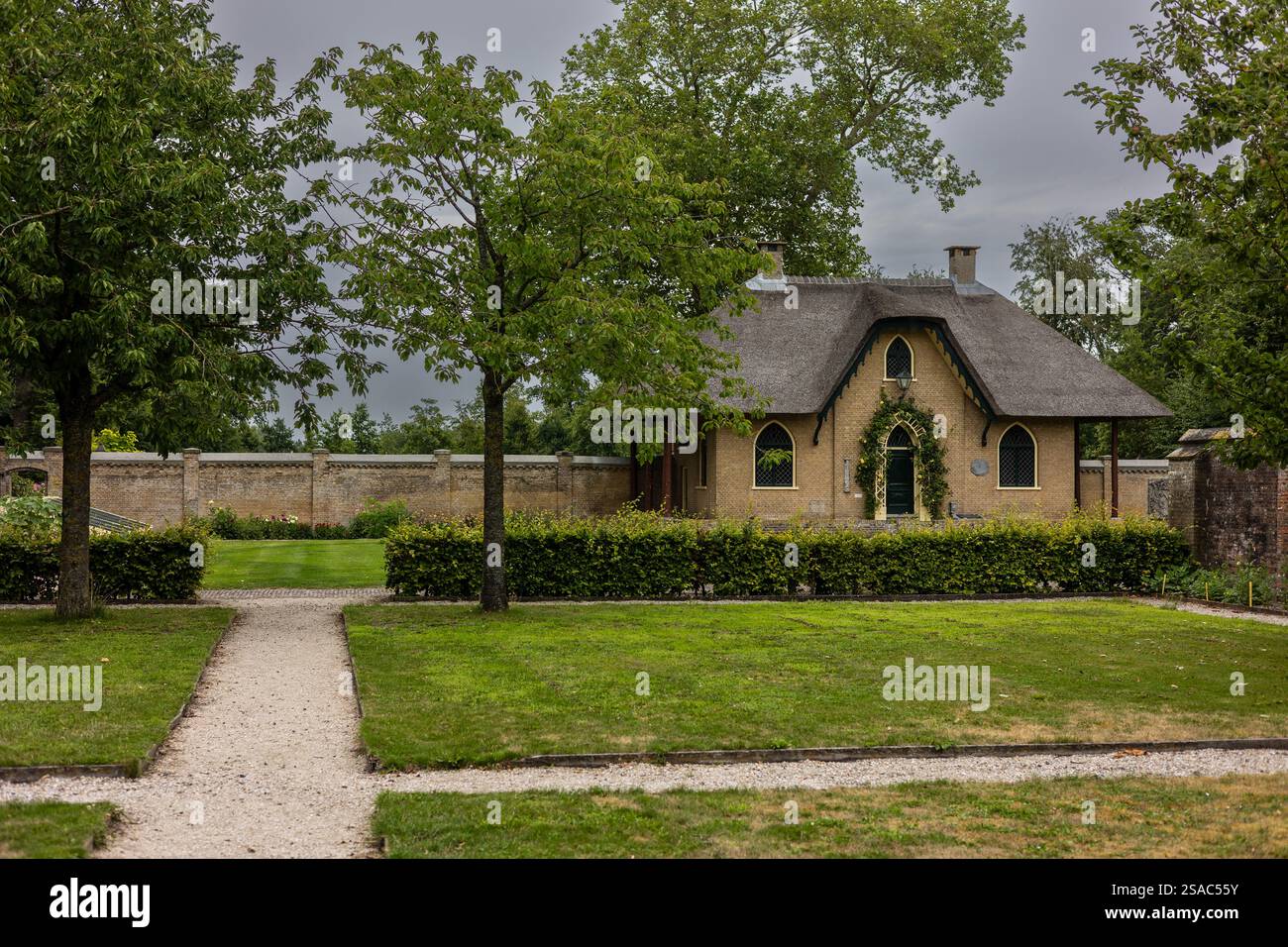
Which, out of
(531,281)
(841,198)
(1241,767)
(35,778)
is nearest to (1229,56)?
(1241,767)

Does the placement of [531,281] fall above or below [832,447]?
above

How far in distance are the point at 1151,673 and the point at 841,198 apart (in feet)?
95.1

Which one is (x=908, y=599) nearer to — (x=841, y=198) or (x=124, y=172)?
(x=124, y=172)

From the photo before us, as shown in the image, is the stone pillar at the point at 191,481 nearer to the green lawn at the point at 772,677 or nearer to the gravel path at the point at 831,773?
the green lawn at the point at 772,677

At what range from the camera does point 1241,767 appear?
381 inches

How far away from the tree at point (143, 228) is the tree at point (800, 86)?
19.9m

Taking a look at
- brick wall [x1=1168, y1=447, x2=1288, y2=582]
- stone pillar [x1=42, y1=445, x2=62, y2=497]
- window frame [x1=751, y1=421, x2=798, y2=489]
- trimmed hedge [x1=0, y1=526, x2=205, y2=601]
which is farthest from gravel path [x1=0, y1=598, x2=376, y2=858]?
stone pillar [x1=42, y1=445, x2=62, y2=497]

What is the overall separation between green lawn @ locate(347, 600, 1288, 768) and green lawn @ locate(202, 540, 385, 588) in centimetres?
526

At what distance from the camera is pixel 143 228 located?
15.6m

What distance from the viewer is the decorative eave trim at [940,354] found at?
108ft

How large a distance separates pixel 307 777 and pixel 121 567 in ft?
42.3

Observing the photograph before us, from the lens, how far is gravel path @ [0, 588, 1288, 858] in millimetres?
7520

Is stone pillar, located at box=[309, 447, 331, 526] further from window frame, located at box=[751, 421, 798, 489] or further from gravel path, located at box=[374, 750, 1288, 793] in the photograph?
gravel path, located at box=[374, 750, 1288, 793]

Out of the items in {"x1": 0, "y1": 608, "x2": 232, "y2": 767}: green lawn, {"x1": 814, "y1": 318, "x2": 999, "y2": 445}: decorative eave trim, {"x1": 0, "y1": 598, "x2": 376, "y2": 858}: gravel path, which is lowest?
{"x1": 0, "y1": 598, "x2": 376, "y2": 858}: gravel path
